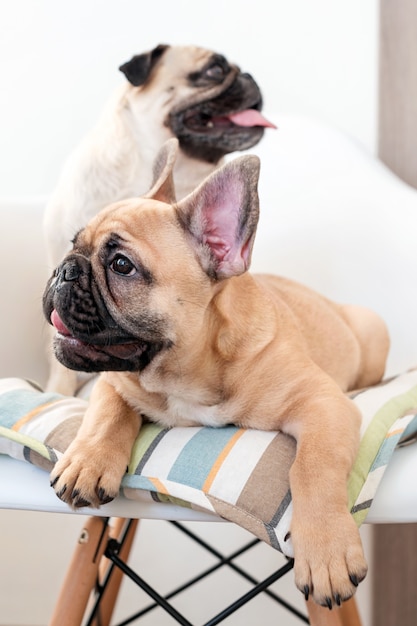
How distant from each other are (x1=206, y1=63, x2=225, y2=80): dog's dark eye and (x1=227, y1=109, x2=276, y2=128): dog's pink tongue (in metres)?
0.07

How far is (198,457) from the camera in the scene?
744 mm

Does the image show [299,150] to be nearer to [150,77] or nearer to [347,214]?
[347,214]

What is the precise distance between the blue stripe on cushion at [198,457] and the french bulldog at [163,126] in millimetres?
600

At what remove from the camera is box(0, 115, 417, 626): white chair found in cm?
123

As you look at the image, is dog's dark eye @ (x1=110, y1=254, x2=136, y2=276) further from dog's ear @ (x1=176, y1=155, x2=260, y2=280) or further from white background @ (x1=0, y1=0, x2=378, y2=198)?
white background @ (x1=0, y1=0, x2=378, y2=198)

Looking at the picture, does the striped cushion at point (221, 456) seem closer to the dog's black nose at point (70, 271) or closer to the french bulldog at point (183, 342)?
the french bulldog at point (183, 342)

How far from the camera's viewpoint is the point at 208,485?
709 mm

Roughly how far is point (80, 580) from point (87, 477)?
0.80ft

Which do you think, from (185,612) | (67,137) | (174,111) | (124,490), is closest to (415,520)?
(124,490)

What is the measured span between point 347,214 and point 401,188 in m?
0.10

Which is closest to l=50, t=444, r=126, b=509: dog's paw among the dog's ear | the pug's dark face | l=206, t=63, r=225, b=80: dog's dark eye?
the dog's ear

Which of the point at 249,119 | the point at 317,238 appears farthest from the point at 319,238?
the point at 249,119

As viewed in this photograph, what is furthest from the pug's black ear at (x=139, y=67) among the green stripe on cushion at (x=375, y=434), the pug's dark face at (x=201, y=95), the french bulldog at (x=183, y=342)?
the green stripe on cushion at (x=375, y=434)

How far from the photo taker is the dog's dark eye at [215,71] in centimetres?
136
